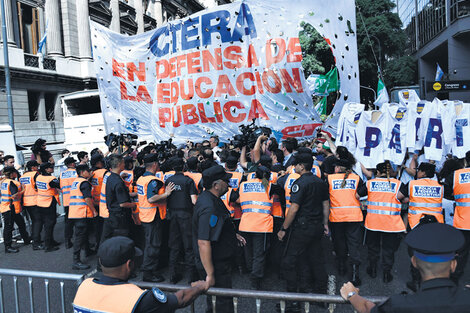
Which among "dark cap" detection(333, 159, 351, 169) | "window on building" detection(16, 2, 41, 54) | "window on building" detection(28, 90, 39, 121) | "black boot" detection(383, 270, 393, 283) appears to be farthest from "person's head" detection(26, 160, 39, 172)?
"window on building" detection(16, 2, 41, 54)

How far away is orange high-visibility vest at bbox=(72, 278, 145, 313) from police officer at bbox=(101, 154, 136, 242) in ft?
11.9

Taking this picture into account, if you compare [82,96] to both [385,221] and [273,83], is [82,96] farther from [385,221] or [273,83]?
[385,221]

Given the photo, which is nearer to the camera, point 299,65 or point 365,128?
point 299,65

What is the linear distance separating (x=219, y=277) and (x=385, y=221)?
291 centimetres

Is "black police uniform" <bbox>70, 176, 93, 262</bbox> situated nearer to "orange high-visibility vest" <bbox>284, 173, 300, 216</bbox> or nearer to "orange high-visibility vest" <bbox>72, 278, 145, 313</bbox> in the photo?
"orange high-visibility vest" <bbox>284, 173, 300, 216</bbox>

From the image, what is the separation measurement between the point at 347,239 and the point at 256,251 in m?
1.40

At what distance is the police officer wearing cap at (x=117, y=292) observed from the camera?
206 cm

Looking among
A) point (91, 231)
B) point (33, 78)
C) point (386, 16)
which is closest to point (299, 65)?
point (91, 231)

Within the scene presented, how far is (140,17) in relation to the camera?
1214 inches

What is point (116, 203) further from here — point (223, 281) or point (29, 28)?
point (29, 28)

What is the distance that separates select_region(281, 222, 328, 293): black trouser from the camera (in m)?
4.57

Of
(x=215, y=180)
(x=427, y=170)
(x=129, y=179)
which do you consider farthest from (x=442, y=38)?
(x=215, y=180)

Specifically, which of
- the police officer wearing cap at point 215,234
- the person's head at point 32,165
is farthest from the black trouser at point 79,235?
the police officer wearing cap at point 215,234

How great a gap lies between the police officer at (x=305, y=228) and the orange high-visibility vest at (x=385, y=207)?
108 centimetres
